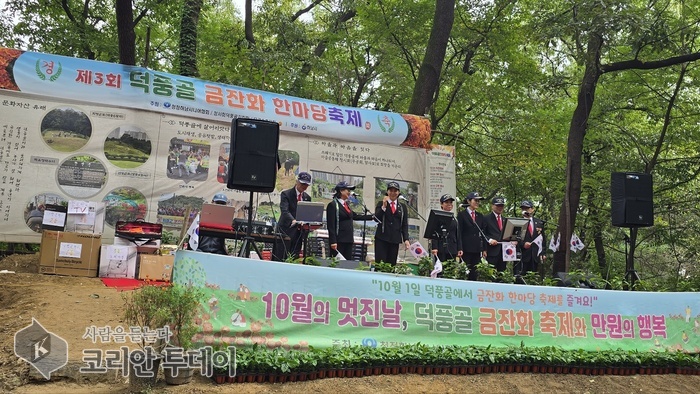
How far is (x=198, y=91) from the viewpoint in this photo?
9055mm

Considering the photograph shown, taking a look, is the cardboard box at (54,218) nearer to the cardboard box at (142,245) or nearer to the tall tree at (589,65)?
the cardboard box at (142,245)

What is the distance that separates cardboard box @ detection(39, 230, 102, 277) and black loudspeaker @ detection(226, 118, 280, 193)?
2683 millimetres

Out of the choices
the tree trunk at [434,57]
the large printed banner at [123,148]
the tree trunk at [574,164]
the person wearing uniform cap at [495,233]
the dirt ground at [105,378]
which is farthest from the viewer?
the tree trunk at [434,57]

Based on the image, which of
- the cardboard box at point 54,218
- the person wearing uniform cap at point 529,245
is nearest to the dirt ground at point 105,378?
the cardboard box at point 54,218

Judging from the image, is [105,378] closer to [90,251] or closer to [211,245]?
[211,245]

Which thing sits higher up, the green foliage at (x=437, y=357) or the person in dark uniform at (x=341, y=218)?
the person in dark uniform at (x=341, y=218)

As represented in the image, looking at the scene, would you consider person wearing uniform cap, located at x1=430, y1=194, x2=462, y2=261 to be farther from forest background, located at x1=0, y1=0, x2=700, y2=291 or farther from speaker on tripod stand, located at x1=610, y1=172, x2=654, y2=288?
forest background, located at x1=0, y1=0, x2=700, y2=291

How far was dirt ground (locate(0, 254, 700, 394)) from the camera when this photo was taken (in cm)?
432

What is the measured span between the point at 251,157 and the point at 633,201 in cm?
532

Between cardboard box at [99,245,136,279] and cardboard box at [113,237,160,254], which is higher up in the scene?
cardboard box at [113,237,160,254]

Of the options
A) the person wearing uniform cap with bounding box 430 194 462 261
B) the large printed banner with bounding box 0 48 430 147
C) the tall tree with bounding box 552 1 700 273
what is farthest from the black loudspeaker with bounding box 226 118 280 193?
the tall tree with bounding box 552 1 700 273

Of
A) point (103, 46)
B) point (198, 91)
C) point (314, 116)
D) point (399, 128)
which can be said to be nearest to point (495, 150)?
point (399, 128)

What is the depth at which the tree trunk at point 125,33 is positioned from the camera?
966 cm

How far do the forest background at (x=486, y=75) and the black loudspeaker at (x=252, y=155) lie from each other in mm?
5515
